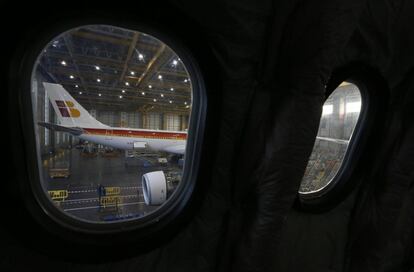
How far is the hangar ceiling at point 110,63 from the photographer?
1241mm

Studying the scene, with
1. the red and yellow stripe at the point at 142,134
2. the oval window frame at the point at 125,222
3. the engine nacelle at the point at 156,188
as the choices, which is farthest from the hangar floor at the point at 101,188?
the oval window frame at the point at 125,222

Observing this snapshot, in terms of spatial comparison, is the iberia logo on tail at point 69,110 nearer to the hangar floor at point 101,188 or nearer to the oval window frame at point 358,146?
the hangar floor at point 101,188

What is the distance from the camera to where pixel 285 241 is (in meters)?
1.73

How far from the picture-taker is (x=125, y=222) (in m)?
1.26

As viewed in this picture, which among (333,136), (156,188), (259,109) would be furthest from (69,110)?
(333,136)

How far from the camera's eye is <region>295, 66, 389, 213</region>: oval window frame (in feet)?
5.43

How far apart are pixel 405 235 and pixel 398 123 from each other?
1.65 meters

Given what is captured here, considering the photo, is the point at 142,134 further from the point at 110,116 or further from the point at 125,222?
the point at 125,222

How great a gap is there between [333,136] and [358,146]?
49 cm

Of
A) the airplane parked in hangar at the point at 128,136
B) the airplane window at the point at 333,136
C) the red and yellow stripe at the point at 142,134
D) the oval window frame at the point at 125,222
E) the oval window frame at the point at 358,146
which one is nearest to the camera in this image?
the oval window frame at the point at 125,222

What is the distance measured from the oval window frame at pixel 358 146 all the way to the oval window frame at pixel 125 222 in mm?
1083

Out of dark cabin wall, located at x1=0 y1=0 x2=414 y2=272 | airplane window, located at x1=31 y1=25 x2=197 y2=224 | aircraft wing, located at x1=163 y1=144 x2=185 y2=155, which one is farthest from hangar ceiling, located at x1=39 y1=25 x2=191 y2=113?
aircraft wing, located at x1=163 y1=144 x2=185 y2=155

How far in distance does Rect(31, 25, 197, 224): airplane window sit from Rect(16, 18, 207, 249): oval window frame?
0.04 meters

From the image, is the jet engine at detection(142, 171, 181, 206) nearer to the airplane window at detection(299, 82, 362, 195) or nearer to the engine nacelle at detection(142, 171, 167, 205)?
the engine nacelle at detection(142, 171, 167, 205)
